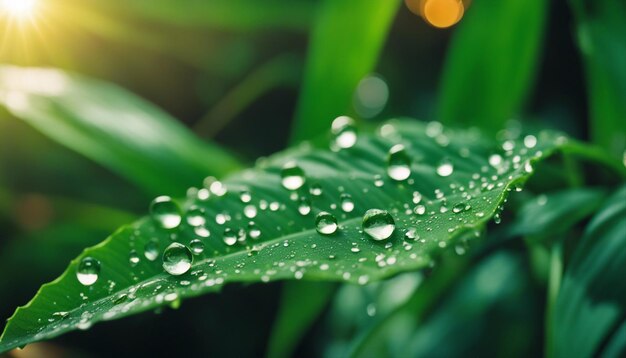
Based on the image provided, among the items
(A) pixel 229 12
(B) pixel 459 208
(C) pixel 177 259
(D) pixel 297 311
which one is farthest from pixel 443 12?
(C) pixel 177 259

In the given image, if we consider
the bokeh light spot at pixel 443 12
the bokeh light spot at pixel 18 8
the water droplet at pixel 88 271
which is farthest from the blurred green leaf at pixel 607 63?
the bokeh light spot at pixel 18 8

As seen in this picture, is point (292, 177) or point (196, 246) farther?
point (292, 177)

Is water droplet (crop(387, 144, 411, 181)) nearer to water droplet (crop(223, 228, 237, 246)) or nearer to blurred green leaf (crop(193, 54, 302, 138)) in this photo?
water droplet (crop(223, 228, 237, 246))

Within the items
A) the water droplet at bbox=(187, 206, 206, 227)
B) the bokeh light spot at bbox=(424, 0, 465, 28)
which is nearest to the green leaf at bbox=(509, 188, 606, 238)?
the water droplet at bbox=(187, 206, 206, 227)

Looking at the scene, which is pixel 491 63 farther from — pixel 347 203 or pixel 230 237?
pixel 230 237

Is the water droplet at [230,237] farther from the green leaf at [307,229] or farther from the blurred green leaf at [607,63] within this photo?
the blurred green leaf at [607,63]

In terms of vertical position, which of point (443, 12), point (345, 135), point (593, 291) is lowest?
point (593, 291)

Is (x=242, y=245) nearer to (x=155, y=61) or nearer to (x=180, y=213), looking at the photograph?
(x=180, y=213)
